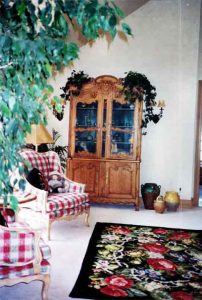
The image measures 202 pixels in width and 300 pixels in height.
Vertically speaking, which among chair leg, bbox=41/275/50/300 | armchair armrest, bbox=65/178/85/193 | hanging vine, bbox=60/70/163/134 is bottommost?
chair leg, bbox=41/275/50/300

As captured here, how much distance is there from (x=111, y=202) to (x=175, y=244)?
1891mm

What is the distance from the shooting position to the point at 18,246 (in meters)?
2.35

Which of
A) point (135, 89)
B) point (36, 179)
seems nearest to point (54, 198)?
point (36, 179)

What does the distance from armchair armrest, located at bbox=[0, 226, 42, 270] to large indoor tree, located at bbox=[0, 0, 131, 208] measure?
3.02ft

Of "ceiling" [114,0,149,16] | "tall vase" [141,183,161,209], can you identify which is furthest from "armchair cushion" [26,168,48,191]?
"ceiling" [114,0,149,16]

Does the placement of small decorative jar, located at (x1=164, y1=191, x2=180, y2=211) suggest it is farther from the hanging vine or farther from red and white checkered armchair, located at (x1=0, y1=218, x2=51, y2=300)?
red and white checkered armchair, located at (x1=0, y1=218, x2=51, y2=300)

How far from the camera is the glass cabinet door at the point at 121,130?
585 cm

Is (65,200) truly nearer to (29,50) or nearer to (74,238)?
(74,238)

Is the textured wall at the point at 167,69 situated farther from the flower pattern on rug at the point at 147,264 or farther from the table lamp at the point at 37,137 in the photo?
the table lamp at the point at 37,137

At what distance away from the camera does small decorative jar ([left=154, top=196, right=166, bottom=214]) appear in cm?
557

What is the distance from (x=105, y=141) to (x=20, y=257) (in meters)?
3.69

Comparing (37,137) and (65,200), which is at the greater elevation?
(37,137)

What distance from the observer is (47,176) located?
190 inches

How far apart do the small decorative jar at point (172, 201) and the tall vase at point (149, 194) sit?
20cm
